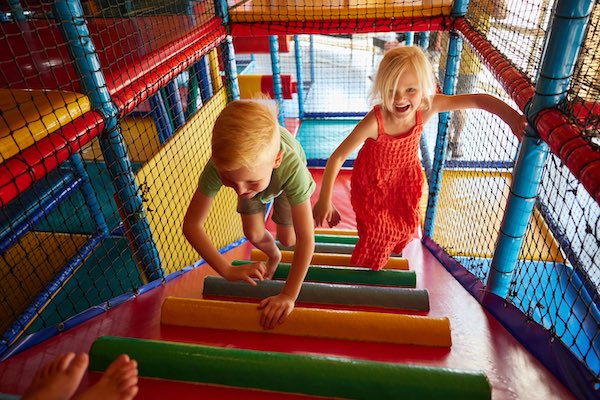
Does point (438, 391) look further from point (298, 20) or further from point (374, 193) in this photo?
point (298, 20)

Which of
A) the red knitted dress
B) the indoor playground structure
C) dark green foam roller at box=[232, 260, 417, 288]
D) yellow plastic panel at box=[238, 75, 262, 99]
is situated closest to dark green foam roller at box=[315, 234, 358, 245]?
the indoor playground structure

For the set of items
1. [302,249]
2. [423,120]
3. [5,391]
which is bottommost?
[5,391]

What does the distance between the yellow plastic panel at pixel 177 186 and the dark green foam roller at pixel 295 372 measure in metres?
0.72

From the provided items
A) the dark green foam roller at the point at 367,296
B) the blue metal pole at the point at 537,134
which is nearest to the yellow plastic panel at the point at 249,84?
the dark green foam roller at the point at 367,296

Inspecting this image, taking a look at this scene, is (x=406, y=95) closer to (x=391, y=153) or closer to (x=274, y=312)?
(x=391, y=153)

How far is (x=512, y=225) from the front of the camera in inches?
45.6

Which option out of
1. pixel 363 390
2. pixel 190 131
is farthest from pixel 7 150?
pixel 190 131

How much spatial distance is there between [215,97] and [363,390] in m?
2.09

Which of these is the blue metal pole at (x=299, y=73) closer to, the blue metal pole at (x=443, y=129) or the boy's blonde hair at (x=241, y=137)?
the blue metal pole at (x=443, y=129)

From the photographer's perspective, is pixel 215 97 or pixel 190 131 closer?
pixel 190 131

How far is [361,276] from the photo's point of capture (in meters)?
1.77

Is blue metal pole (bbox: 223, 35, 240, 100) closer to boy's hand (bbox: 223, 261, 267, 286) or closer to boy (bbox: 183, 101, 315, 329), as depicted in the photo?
boy (bbox: 183, 101, 315, 329)

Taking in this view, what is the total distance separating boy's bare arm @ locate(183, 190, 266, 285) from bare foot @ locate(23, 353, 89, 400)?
0.54 metres

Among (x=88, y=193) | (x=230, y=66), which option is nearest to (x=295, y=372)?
(x=230, y=66)
